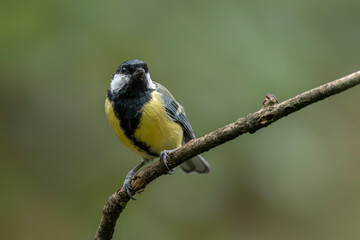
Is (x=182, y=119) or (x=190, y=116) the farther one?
(x=182, y=119)

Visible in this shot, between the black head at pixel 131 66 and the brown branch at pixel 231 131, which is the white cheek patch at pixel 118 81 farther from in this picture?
the brown branch at pixel 231 131

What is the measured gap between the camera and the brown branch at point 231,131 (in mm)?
1642

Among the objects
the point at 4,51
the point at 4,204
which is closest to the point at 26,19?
the point at 4,51

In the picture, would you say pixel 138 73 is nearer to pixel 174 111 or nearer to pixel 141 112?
pixel 141 112

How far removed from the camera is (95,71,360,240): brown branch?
164 cm

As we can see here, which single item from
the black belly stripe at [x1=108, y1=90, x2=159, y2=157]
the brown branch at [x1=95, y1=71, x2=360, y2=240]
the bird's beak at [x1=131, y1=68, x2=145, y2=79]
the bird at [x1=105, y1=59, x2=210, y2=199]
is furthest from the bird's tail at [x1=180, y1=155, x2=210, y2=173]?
the brown branch at [x1=95, y1=71, x2=360, y2=240]

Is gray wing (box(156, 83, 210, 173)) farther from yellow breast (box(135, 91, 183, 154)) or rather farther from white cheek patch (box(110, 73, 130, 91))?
white cheek patch (box(110, 73, 130, 91))

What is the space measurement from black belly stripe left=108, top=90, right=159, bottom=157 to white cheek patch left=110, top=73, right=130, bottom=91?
0.20 ft

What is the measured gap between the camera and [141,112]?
2926mm

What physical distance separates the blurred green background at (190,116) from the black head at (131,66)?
0.35 feet

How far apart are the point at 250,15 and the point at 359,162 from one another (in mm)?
1644

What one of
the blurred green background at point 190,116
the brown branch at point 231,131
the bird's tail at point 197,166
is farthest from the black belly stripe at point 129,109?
the bird's tail at point 197,166

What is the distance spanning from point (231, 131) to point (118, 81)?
54.0 inches

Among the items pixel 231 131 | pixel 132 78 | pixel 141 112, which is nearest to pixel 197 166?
pixel 141 112
